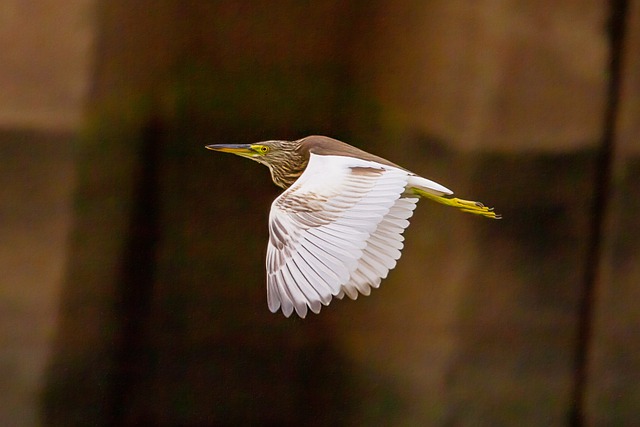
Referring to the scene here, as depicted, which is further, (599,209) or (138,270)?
(599,209)

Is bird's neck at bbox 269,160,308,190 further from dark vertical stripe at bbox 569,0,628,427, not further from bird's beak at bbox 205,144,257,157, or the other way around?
dark vertical stripe at bbox 569,0,628,427

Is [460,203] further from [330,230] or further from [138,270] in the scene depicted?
[138,270]

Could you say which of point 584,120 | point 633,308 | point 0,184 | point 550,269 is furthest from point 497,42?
point 0,184

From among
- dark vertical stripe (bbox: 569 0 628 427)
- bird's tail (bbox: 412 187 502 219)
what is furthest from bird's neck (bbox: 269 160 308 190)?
dark vertical stripe (bbox: 569 0 628 427)

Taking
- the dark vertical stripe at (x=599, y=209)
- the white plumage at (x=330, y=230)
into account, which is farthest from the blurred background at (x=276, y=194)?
the white plumage at (x=330, y=230)

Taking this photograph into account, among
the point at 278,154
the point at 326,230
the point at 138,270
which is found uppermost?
the point at 278,154

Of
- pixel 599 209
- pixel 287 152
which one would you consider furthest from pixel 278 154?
pixel 599 209
